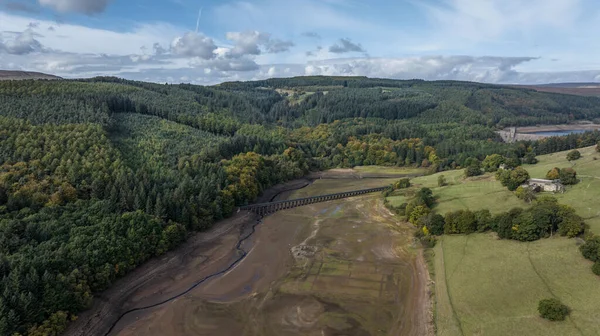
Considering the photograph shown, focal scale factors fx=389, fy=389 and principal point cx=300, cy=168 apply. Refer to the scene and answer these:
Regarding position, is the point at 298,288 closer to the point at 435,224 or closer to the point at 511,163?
the point at 435,224

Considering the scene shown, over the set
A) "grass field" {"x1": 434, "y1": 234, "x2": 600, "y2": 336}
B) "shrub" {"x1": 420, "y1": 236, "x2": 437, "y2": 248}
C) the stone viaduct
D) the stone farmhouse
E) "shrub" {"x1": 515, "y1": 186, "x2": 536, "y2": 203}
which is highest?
the stone farmhouse

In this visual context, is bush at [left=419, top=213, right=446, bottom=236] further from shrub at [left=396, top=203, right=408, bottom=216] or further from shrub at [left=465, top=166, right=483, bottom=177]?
shrub at [left=465, top=166, right=483, bottom=177]

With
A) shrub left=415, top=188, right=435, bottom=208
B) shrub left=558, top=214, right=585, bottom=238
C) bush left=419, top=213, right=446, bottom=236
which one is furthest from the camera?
shrub left=415, top=188, right=435, bottom=208

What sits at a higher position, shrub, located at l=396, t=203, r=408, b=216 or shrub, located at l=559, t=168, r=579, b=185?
shrub, located at l=559, t=168, r=579, b=185

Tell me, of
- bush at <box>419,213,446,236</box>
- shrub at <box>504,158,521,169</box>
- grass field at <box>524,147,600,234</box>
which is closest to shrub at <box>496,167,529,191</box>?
grass field at <box>524,147,600,234</box>

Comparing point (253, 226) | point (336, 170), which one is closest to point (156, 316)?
point (253, 226)

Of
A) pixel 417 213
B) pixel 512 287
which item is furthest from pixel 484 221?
pixel 512 287

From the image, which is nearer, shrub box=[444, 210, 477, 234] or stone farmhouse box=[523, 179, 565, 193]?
shrub box=[444, 210, 477, 234]
